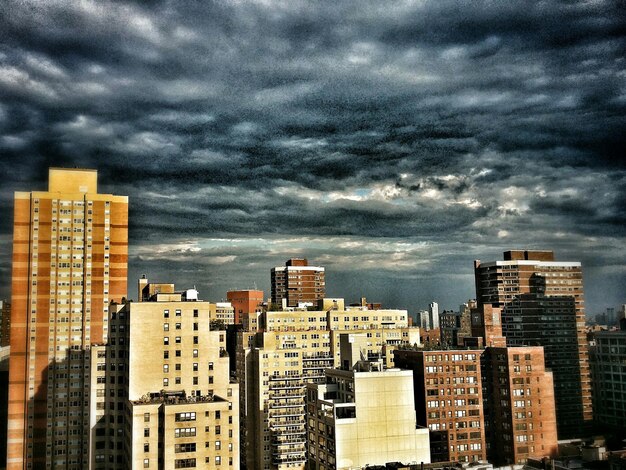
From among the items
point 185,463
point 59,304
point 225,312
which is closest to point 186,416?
point 185,463

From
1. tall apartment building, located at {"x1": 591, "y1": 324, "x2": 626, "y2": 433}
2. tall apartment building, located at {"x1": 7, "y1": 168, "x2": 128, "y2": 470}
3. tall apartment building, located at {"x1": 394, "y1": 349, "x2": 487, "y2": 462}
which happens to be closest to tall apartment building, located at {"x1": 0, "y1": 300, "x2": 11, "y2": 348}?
tall apartment building, located at {"x1": 7, "y1": 168, "x2": 128, "y2": 470}

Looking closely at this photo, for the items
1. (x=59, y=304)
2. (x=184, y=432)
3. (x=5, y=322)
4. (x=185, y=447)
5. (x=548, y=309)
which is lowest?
(x=185, y=447)

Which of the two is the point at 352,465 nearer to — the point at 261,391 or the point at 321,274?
the point at 261,391

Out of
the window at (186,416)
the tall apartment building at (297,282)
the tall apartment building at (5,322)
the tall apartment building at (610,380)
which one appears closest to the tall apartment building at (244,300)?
the tall apartment building at (297,282)

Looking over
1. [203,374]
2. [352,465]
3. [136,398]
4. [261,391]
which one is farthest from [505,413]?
[136,398]

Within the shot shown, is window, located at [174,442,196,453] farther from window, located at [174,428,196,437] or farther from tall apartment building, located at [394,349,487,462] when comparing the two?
tall apartment building, located at [394,349,487,462]

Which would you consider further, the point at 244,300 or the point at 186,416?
the point at 244,300

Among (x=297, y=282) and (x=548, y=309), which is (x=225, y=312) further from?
(x=548, y=309)

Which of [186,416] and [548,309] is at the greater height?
[548,309]
